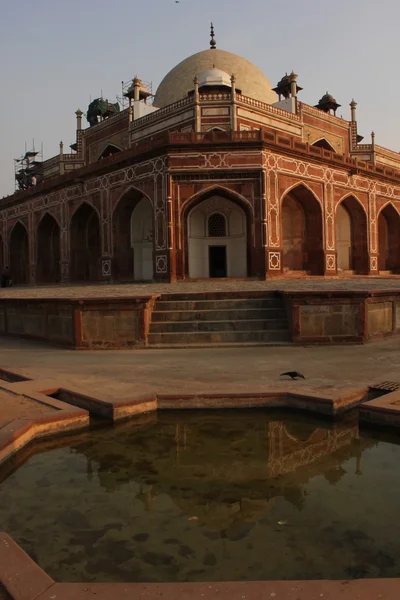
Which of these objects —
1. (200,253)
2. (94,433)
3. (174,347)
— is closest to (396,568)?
(94,433)

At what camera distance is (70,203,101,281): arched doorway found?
2200 centimetres

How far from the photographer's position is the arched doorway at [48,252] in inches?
955

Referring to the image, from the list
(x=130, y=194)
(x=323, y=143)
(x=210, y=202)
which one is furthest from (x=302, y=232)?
(x=323, y=143)

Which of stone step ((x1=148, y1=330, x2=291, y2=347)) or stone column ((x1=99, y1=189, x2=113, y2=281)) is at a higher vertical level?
stone column ((x1=99, y1=189, x2=113, y2=281))

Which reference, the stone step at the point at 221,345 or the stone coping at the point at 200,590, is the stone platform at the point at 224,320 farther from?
the stone coping at the point at 200,590

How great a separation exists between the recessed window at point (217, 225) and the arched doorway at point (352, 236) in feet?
18.6

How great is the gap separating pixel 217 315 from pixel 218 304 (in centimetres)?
28

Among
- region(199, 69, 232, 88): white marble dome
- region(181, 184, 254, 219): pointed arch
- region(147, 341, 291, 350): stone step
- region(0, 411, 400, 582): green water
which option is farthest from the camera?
region(199, 69, 232, 88): white marble dome

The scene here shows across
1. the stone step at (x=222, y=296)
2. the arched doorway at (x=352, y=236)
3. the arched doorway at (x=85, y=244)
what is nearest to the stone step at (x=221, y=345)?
the stone step at (x=222, y=296)

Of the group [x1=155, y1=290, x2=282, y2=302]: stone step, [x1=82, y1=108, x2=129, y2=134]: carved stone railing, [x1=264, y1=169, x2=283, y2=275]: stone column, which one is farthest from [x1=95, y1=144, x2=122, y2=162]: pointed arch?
[x1=155, y1=290, x2=282, y2=302]: stone step

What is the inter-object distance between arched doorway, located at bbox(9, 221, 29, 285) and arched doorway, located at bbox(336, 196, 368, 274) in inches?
647

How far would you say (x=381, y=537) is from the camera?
230 centimetres

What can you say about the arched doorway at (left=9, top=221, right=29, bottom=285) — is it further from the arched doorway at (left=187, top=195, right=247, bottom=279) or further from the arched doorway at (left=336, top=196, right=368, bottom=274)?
the arched doorway at (left=336, top=196, right=368, bottom=274)

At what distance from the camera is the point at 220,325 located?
8.85m
